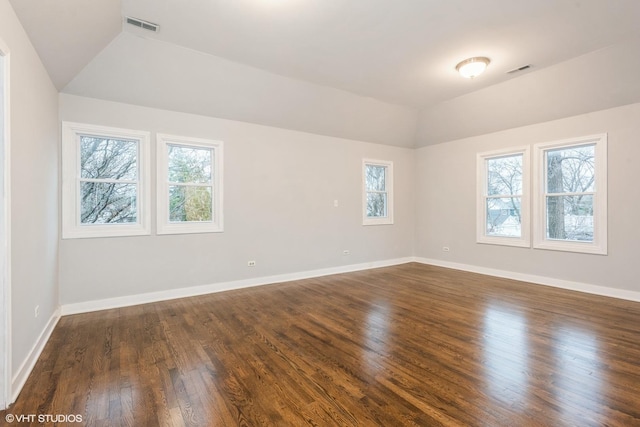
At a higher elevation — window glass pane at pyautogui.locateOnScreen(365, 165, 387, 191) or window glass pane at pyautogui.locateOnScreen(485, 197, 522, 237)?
window glass pane at pyautogui.locateOnScreen(365, 165, 387, 191)

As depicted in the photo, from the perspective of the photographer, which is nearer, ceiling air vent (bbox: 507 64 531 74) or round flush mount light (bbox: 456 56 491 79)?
round flush mount light (bbox: 456 56 491 79)

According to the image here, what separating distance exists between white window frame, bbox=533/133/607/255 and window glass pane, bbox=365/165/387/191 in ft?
8.95

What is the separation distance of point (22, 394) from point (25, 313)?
60cm

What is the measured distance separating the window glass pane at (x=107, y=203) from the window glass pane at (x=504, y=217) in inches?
236

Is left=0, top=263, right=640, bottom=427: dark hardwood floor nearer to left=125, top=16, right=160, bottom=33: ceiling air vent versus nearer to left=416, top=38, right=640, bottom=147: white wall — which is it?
left=416, top=38, right=640, bottom=147: white wall

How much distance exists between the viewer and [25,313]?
2.31 meters

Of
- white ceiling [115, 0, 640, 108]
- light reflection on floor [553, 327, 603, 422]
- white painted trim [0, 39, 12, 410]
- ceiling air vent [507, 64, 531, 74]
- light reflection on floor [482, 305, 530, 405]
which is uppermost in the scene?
ceiling air vent [507, 64, 531, 74]

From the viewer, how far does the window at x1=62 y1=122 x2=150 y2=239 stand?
3.60 metres

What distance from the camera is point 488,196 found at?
5.77 m

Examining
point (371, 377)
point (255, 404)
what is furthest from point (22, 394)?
point (371, 377)

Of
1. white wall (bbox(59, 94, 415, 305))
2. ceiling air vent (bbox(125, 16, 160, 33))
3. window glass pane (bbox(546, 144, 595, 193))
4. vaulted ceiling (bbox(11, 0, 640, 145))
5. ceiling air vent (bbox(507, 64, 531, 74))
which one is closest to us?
vaulted ceiling (bbox(11, 0, 640, 145))

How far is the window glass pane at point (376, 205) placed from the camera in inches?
253

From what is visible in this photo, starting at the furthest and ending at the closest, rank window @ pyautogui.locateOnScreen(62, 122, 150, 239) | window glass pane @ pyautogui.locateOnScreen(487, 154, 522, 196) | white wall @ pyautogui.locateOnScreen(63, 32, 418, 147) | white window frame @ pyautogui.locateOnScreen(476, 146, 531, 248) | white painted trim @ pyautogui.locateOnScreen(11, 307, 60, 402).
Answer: window glass pane @ pyautogui.locateOnScreen(487, 154, 522, 196)
white window frame @ pyautogui.locateOnScreen(476, 146, 531, 248)
window @ pyautogui.locateOnScreen(62, 122, 150, 239)
white wall @ pyautogui.locateOnScreen(63, 32, 418, 147)
white painted trim @ pyautogui.locateOnScreen(11, 307, 60, 402)

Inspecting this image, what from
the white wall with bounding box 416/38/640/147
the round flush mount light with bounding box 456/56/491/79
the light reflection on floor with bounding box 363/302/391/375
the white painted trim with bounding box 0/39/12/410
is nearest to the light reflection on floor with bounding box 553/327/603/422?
the light reflection on floor with bounding box 363/302/391/375
